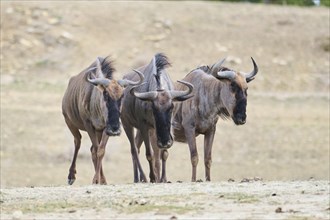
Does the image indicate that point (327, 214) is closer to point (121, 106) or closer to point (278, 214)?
point (278, 214)

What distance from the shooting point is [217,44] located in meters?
45.7

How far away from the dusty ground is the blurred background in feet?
0.14

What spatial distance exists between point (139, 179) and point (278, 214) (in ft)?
22.7

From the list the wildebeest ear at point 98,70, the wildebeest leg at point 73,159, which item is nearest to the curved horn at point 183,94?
the wildebeest ear at point 98,70

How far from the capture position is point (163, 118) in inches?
739

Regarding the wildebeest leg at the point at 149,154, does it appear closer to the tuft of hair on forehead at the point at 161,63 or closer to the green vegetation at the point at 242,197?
the tuft of hair on forehead at the point at 161,63

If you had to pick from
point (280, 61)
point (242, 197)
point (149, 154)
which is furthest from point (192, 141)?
point (280, 61)

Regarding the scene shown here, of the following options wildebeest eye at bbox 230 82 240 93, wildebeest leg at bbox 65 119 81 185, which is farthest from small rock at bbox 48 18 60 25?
wildebeest eye at bbox 230 82 240 93

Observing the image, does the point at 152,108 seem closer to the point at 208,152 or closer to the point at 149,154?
the point at 149,154

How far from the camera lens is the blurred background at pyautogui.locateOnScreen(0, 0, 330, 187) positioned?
31984 millimetres

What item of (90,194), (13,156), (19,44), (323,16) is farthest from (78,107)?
(323,16)

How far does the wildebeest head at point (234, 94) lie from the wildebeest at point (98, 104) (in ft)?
4.19

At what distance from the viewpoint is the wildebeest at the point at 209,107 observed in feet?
64.3

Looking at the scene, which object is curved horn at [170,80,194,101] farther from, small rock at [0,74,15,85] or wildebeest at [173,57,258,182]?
small rock at [0,74,15,85]
